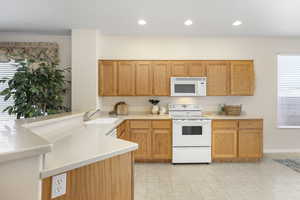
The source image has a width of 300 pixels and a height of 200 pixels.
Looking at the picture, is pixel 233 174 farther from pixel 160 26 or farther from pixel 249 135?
pixel 160 26

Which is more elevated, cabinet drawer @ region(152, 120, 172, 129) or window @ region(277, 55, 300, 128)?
window @ region(277, 55, 300, 128)

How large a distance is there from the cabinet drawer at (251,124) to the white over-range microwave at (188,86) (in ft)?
3.10

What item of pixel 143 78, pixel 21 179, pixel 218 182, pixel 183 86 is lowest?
pixel 218 182

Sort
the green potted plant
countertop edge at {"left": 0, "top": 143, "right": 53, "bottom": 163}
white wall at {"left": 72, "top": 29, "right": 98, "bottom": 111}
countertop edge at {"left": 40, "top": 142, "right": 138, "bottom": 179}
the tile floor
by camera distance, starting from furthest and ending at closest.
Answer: white wall at {"left": 72, "top": 29, "right": 98, "bottom": 111}, the green potted plant, the tile floor, countertop edge at {"left": 40, "top": 142, "right": 138, "bottom": 179}, countertop edge at {"left": 0, "top": 143, "right": 53, "bottom": 163}

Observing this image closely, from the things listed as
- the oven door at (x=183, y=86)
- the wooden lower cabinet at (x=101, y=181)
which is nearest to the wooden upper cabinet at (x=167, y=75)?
the oven door at (x=183, y=86)

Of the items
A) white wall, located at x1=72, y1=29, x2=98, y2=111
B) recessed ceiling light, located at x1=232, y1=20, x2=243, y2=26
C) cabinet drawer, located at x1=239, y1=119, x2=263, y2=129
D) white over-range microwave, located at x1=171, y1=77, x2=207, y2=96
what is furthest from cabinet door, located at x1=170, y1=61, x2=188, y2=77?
white wall, located at x1=72, y1=29, x2=98, y2=111

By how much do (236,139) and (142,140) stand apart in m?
1.84

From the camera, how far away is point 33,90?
3.54m

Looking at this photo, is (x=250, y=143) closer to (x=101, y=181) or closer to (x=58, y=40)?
(x=101, y=181)

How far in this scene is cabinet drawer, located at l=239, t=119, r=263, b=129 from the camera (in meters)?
4.04

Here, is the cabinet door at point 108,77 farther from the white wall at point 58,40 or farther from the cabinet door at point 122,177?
the cabinet door at point 122,177

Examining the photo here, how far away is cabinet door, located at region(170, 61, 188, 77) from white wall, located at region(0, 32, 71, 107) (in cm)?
225

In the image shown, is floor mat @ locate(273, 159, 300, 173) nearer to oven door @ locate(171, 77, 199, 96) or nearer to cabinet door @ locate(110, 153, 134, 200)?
oven door @ locate(171, 77, 199, 96)

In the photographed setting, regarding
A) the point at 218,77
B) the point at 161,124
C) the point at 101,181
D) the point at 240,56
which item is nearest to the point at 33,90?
the point at 161,124
